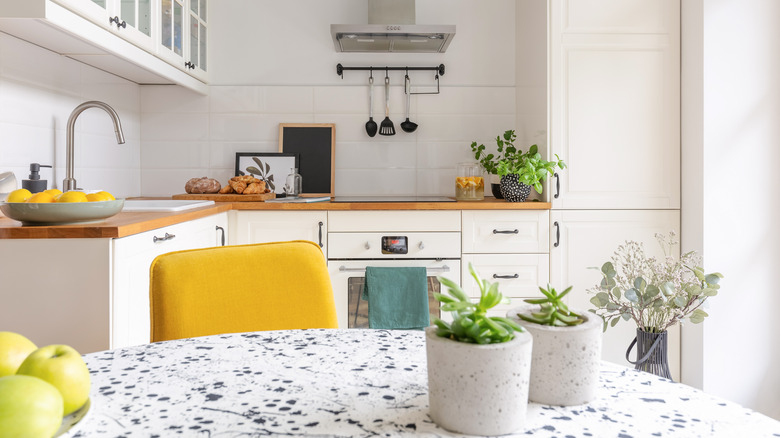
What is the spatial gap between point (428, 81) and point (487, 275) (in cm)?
128

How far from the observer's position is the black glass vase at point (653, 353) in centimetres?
116

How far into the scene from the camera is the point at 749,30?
2.57m

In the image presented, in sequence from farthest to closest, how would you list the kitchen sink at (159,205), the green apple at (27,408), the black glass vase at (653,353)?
1. the kitchen sink at (159,205)
2. the black glass vase at (653,353)
3. the green apple at (27,408)

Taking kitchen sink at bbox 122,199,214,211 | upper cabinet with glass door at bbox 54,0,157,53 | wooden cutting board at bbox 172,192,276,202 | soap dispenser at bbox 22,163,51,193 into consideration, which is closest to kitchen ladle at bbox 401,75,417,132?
wooden cutting board at bbox 172,192,276,202

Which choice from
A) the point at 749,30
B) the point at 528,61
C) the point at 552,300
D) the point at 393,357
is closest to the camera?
the point at 552,300

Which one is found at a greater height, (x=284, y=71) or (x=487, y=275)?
(x=284, y=71)

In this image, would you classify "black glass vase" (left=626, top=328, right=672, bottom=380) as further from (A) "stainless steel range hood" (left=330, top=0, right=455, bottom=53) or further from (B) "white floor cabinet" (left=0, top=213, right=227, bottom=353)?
(A) "stainless steel range hood" (left=330, top=0, right=455, bottom=53)

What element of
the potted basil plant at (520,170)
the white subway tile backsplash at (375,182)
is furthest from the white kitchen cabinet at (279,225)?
the potted basil plant at (520,170)

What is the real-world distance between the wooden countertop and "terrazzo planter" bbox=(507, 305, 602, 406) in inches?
51.0

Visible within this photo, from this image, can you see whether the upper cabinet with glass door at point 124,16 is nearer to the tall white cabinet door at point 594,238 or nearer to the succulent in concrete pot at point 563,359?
the succulent in concrete pot at point 563,359

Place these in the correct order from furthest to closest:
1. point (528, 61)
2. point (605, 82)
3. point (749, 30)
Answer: point (528, 61) → point (605, 82) → point (749, 30)

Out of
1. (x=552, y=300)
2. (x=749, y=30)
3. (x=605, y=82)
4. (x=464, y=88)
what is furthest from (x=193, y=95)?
(x=552, y=300)

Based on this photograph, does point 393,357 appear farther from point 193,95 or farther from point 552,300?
point 193,95

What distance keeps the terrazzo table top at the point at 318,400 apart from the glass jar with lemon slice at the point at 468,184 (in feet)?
7.22
